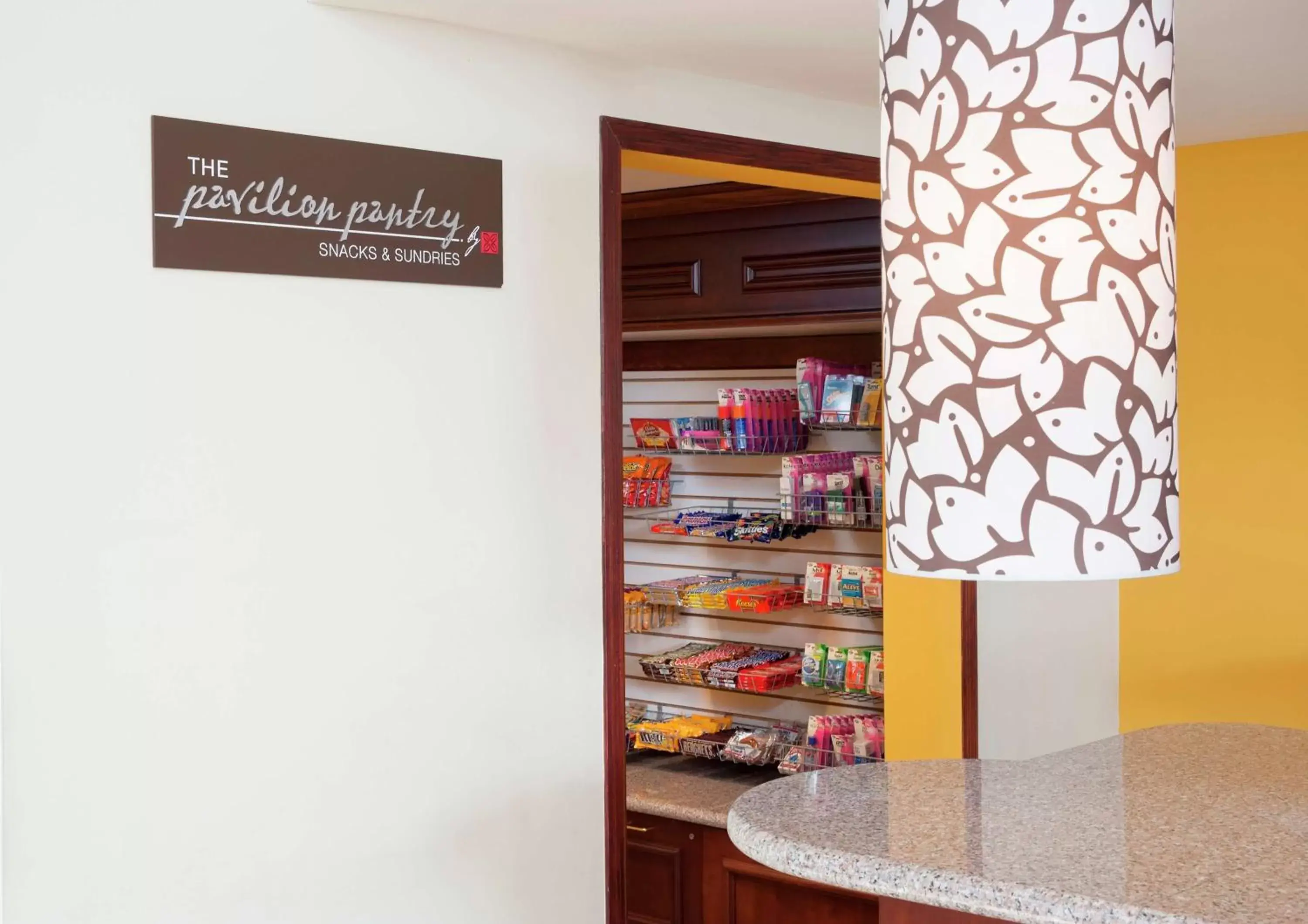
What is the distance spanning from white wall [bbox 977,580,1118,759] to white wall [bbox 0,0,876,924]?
1.70 meters

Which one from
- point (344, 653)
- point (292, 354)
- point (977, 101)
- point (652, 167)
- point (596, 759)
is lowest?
point (596, 759)

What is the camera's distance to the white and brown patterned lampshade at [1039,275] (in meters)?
2.11

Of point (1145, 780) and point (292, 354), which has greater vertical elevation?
point (292, 354)

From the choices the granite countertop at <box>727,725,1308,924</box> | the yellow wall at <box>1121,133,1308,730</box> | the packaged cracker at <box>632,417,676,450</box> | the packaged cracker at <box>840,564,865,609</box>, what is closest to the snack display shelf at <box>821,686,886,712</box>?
the packaged cracker at <box>840,564,865,609</box>

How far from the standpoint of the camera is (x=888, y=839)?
2.30 meters

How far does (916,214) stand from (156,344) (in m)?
1.52

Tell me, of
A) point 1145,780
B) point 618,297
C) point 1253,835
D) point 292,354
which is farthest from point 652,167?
point 1253,835

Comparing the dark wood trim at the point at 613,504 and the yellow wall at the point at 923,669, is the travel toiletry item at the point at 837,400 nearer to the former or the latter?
the yellow wall at the point at 923,669

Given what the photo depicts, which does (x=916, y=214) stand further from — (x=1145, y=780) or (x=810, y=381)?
(x=810, y=381)

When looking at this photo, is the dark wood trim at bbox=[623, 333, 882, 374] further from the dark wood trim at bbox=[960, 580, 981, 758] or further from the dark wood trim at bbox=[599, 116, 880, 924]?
the dark wood trim at bbox=[599, 116, 880, 924]

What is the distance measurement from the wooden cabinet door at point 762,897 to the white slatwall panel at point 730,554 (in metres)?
0.74

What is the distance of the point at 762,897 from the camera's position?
4508mm

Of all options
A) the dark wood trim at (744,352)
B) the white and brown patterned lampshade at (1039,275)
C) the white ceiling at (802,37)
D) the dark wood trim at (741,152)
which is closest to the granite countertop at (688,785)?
the dark wood trim at (744,352)

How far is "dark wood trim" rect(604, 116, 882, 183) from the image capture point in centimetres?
342
